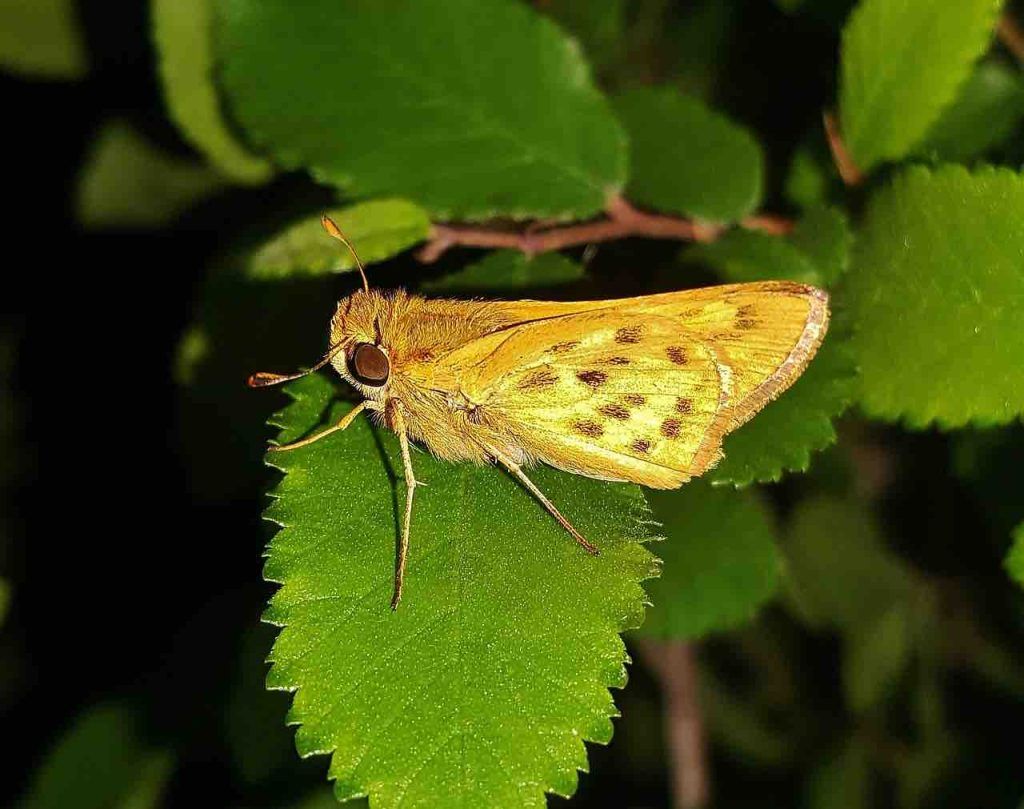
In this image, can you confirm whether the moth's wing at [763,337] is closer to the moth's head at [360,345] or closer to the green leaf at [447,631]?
the green leaf at [447,631]

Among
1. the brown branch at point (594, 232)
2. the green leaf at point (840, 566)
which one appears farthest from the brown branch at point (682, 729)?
the brown branch at point (594, 232)

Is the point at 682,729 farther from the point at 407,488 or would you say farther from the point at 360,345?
the point at 360,345

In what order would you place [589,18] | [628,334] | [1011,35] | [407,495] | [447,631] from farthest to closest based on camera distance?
[589,18], [1011,35], [628,334], [407,495], [447,631]

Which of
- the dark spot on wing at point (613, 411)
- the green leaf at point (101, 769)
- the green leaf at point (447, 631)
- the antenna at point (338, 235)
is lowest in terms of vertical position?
the green leaf at point (101, 769)

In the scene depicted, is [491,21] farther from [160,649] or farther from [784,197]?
[160,649]

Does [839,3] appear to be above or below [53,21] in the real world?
above

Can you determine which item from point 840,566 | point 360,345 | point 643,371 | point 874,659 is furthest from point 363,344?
point 874,659

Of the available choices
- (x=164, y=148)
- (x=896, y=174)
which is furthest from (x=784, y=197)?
(x=164, y=148)
